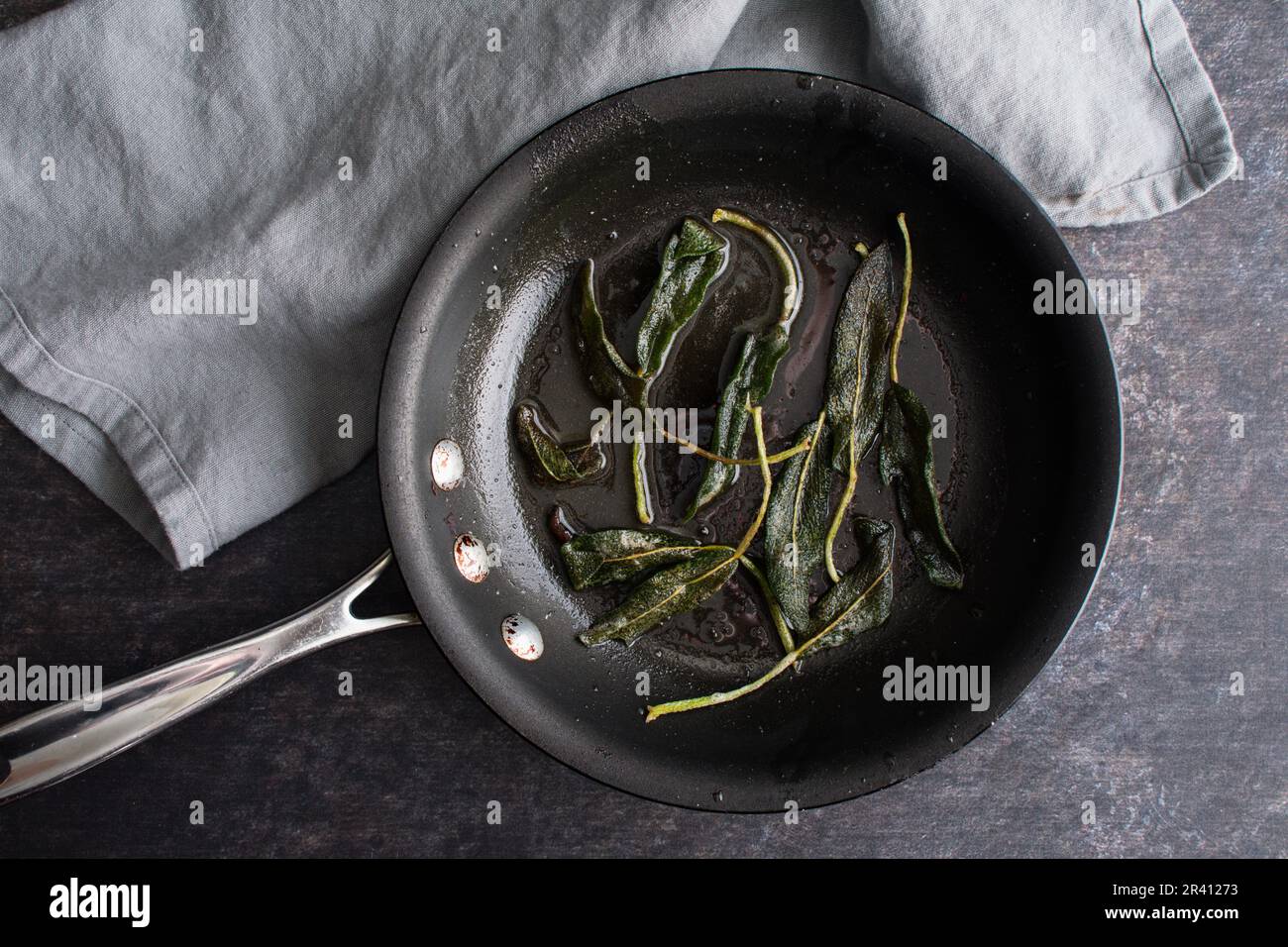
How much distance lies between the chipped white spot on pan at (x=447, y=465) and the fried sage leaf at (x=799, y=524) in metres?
0.50

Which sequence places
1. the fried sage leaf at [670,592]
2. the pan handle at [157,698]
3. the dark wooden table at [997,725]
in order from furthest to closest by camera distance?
1. the dark wooden table at [997,725]
2. the fried sage leaf at [670,592]
3. the pan handle at [157,698]

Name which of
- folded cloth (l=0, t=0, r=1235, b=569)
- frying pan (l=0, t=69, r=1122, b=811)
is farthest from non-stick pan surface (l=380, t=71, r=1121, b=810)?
folded cloth (l=0, t=0, r=1235, b=569)

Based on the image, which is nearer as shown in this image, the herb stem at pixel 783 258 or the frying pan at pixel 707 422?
the frying pan at pixel 707 422

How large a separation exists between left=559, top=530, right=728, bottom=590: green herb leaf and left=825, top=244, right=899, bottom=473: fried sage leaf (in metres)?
0.28

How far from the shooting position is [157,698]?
1.33 m

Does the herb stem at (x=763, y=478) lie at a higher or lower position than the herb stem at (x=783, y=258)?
lower

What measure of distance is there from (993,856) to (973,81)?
1282 mm

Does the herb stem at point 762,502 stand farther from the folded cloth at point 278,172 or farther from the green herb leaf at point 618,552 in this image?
the folded cloth at point 278,172

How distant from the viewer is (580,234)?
1.49m

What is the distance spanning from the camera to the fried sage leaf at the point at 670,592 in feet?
4.66

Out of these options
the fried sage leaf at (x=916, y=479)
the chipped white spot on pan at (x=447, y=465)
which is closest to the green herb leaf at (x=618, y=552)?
the chipped white spot on pan at (x=447, y=465)

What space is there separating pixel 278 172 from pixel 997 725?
1.52 metres

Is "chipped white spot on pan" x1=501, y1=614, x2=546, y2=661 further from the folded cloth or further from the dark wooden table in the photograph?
the folded cloth
